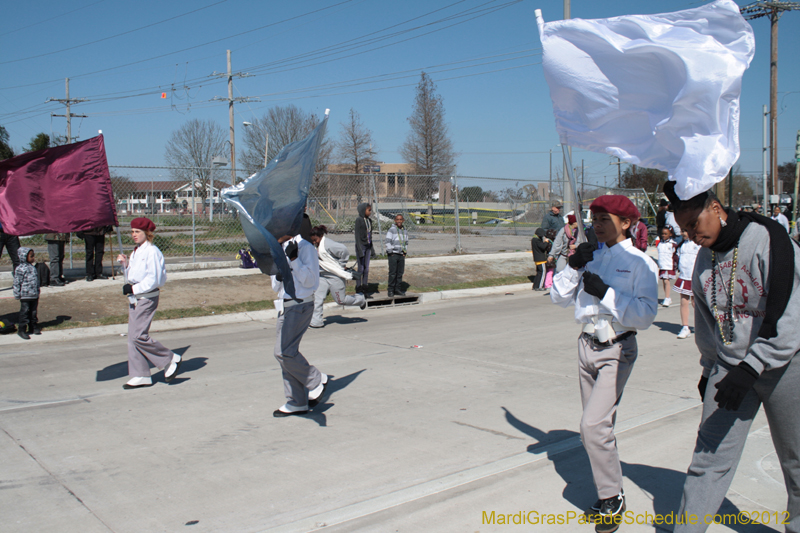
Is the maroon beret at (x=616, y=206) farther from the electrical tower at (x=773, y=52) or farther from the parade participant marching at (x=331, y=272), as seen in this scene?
the electrical tower at (x=773, y=52)

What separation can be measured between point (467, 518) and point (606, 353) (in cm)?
126

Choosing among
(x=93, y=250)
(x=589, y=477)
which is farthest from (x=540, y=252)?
(x=589, y=477)

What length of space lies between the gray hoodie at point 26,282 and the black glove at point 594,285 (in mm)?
8352

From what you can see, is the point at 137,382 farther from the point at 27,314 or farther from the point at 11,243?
the point at 11,243

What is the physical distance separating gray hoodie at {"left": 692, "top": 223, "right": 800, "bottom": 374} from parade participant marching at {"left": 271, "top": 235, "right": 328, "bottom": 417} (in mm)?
3346

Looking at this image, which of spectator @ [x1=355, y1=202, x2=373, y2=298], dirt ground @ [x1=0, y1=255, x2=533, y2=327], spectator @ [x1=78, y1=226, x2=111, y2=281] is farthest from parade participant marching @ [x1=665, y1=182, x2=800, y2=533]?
spectator @ [x1=78, y1=226, x2=111, y2=281]

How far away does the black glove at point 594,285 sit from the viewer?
3.39 meters

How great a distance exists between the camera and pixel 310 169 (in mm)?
5383

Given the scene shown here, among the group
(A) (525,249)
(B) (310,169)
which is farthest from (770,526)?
(A) (525,249)

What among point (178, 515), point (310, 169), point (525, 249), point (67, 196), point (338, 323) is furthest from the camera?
point (525, 249)

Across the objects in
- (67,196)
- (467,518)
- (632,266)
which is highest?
(67,196)

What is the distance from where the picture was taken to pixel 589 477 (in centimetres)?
416

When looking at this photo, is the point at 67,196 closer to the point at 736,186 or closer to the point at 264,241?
the point at 264,241

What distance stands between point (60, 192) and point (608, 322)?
6.87m
